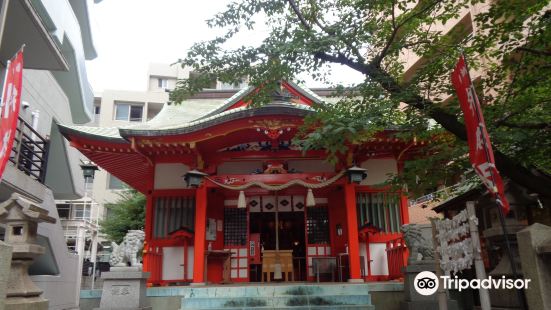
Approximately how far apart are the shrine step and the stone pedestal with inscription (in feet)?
3.31

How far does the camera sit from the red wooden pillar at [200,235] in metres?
10.3

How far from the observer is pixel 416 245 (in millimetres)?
8727

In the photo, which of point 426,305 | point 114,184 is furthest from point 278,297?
point 114,184

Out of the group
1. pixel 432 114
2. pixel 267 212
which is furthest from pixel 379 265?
pixel 432 114

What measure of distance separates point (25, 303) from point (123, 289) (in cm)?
410

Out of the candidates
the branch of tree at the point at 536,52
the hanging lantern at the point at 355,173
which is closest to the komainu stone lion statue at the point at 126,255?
the hanging lantern at the point at 355,173

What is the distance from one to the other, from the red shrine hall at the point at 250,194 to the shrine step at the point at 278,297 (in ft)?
4.08

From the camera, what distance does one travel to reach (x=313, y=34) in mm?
6121

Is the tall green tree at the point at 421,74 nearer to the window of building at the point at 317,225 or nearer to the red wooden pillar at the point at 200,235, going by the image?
the red wooden pillar at the point at 200,235

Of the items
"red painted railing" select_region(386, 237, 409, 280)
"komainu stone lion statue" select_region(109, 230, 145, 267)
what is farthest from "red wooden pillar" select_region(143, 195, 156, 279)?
"red painted railing" select_region(386, 237, 409, 280)

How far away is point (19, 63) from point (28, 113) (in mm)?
8248

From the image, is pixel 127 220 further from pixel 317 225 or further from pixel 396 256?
pixel 396 256

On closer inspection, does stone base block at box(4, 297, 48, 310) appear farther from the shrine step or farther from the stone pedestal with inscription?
the shrine step

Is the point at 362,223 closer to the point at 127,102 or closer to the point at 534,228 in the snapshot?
the point at 534,228
